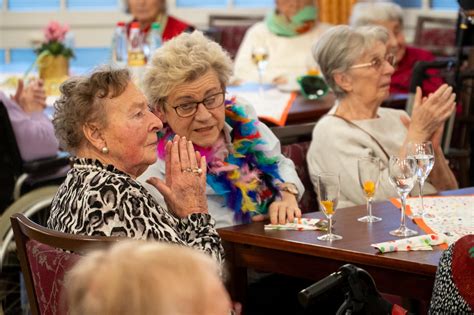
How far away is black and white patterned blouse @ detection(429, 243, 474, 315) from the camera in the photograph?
196 centimetres

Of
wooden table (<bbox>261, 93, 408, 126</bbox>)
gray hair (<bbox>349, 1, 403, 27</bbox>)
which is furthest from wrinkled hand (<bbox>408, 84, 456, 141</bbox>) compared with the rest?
gray hair (<bbox>349, 1, 403, 27</bbox>)

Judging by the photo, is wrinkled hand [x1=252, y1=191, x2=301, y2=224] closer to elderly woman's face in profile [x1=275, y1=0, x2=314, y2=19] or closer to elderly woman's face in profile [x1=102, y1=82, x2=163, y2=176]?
elderly woman's face in profile [x1=102, y1=82, x2=163, y2=176]

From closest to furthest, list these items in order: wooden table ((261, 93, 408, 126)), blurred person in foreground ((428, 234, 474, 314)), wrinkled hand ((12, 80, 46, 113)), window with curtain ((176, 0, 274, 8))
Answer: blurred person in foreground ((428, 234, 474, 314))
wrinkled hand ((12, 80, 46, 113))
wooden table ((261, 93, 408, 126))
window with curtain ((176, 0, 274, 8))

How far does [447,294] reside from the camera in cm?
200

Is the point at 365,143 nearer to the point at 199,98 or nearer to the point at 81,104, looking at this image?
the point at 199,98

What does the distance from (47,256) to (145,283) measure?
3.04ft

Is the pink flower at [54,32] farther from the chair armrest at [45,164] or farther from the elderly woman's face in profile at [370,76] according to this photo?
the elderly woman's face in profile at [370,76]

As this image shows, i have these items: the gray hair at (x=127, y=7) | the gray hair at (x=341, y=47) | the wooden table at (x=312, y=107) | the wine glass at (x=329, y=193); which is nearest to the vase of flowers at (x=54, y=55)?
the gray hair at (x=127, y=7)

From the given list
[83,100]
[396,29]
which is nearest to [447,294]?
[83,100]

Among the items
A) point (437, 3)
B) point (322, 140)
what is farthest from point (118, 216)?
point (437, 3)

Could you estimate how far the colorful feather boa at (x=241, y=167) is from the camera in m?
2.85

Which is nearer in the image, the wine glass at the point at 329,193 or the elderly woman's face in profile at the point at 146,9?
the wine glass at the point at 329,193

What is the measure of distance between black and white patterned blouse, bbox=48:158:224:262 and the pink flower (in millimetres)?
2853

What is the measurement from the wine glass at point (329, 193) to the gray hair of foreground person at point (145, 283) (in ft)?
4.19
